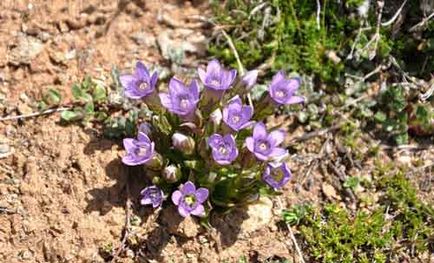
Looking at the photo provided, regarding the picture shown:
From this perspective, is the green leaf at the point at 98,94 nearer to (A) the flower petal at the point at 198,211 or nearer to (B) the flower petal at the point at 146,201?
(B) the flower petal at the point at 146,201

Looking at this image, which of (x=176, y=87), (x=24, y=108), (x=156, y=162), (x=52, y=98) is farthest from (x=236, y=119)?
(x=24, y=108)

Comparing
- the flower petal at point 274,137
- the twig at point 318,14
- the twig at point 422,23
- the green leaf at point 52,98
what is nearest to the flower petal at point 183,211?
the flower petal at point 274,137

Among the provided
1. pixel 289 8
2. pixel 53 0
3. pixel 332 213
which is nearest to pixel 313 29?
pixel 289 8

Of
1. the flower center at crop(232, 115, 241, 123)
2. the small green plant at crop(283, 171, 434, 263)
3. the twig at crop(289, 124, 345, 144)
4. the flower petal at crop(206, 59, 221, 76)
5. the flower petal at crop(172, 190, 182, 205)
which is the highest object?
the flower petal at crop(206, 59, 221, 76)

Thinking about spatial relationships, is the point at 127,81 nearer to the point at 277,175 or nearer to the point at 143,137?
the point at 143,137

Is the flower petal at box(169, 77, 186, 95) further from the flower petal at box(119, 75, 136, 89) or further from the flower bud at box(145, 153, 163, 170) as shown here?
the flower bud at box(145, 153, 163, 170)

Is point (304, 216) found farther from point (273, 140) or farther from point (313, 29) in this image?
point (313, 29)

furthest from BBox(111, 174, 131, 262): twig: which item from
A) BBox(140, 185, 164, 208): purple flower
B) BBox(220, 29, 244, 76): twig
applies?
BBox(220, 29, 244, 76): twig
